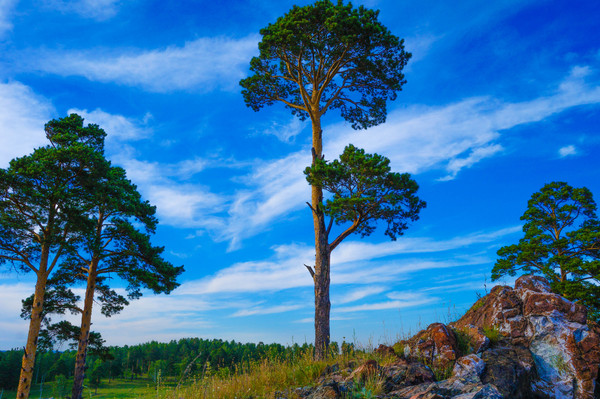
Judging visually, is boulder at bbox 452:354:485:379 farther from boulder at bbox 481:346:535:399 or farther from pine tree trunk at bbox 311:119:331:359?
pine tree trunk at bbox 311:119:331:359

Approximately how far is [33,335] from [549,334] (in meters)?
20.2

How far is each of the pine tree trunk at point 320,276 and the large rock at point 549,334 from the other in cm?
505

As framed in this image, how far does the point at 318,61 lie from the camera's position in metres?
15.9

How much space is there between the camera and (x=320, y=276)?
13562mm

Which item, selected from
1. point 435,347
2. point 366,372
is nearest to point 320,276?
point 435,347

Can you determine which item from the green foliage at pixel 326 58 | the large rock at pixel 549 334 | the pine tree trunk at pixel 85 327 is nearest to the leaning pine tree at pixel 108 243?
the pine tree trunk at pixel 85 327

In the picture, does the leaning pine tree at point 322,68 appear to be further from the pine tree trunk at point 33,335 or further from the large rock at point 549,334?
the pine tree trunk at point 33,335

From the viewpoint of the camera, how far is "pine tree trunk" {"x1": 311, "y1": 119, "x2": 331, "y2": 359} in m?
12.8

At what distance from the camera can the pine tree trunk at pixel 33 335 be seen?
16.7m

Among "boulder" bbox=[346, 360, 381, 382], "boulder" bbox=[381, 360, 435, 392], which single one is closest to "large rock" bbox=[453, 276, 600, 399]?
"boulder" bbox=[381, 360, 435, 392]

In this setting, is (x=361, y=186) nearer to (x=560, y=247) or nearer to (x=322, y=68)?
(x=322, y=68)

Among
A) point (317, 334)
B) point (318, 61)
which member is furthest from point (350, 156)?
point (317, 334)

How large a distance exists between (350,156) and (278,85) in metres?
5.74

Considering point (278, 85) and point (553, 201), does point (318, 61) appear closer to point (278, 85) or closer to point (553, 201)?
point (278, 85)
